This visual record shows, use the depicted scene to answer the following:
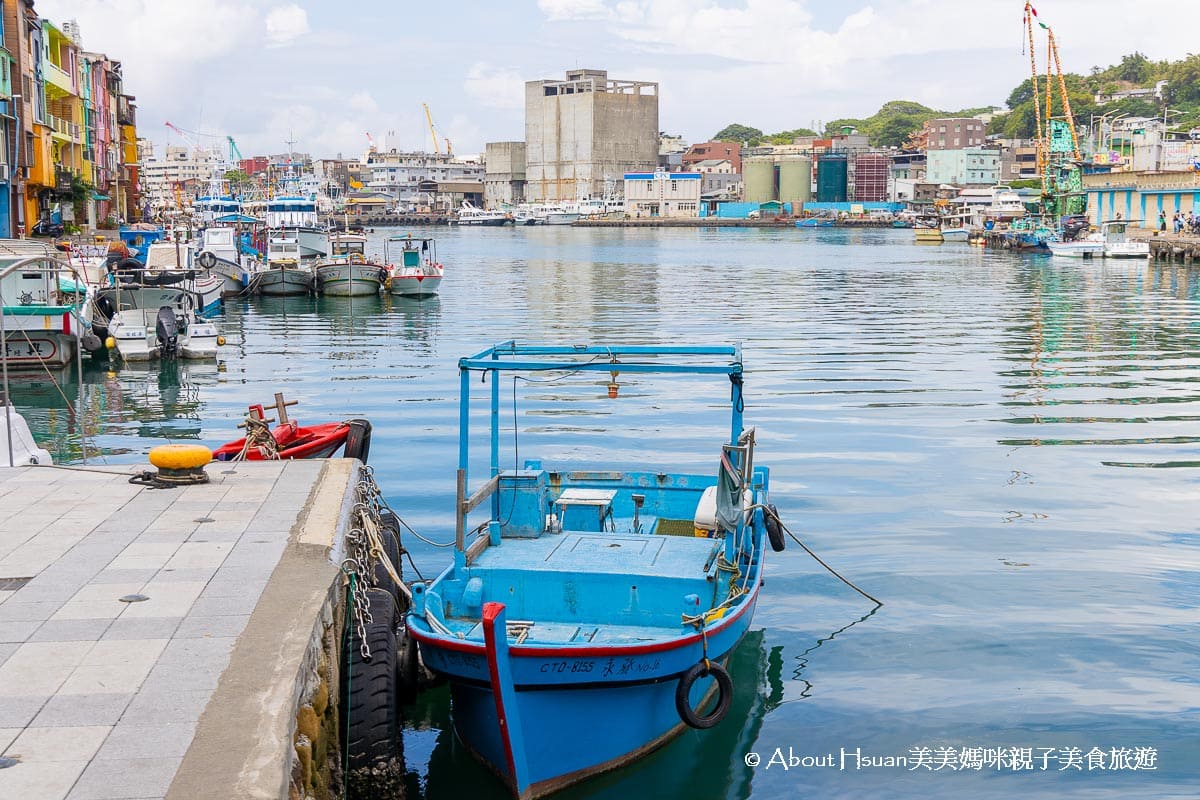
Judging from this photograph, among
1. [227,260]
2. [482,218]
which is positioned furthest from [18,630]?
[482,218]

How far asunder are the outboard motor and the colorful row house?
15.0 m

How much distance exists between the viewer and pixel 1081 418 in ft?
75.2

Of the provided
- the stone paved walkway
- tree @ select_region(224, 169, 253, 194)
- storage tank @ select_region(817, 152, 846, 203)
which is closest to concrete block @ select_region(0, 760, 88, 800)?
the stone paved walkway

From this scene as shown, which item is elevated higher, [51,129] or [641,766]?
[51,129]

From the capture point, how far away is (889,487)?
1773 centimetres

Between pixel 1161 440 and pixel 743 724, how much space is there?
43.2ft

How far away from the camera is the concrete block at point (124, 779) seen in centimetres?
541

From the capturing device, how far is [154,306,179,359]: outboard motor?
30953 mm

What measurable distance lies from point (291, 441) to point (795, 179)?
175520mm

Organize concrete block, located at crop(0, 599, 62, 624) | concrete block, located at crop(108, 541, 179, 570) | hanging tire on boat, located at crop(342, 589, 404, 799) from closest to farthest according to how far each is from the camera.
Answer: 1. concrete block, located at crop(0, 599, 62, 624)
2. hanging tire on boat, located at crop(342, 589, 404, 799)
3. concrete block, located at crop(108, 541, 179, 570)

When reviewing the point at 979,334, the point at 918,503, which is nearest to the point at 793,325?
the point at 979,334

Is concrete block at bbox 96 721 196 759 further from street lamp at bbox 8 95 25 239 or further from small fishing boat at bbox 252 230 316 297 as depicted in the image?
small fishing boat at bbox 252 230 316 297

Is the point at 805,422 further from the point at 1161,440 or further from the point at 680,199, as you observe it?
the point at 680,199

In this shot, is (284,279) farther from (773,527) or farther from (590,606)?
(590,606)
